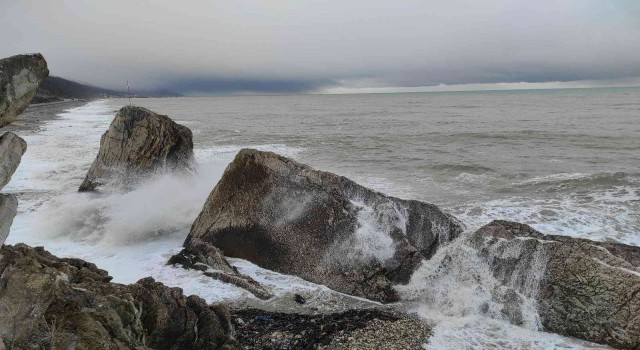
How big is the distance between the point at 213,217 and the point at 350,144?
2644cm

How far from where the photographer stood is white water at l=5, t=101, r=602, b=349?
9164mm

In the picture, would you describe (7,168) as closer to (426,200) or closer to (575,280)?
(575,280)

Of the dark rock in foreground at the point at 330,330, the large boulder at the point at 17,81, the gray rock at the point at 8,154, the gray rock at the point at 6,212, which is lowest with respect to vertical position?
the dark rock in foreground at the point at 330,330

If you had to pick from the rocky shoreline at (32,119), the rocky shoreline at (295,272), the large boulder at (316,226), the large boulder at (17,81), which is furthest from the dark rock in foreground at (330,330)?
the rocky shoreline at (32,119)

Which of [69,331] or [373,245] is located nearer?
[69,331]

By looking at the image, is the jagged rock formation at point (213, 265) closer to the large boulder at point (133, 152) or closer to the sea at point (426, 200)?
the sea at point (426, 200)

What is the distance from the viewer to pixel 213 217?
1269cm

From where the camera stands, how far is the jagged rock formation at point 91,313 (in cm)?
551

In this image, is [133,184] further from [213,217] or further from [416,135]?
[416,135]

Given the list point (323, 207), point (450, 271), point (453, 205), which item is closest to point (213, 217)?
point (323, 207)

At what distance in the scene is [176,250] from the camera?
12.9 metres

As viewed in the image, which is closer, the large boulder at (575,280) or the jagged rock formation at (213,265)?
the large boulder at (575,280)

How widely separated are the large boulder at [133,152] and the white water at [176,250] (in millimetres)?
727

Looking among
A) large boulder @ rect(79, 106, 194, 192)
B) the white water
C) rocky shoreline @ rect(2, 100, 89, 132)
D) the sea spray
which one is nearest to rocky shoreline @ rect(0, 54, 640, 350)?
the white water
